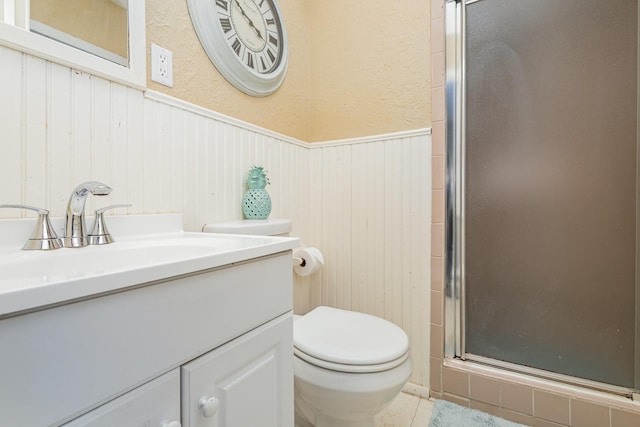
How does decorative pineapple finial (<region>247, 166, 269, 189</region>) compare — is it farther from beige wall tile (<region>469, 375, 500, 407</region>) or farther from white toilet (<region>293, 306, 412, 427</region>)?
beige wall tile (<region>469, 375, 500, 407</region>)

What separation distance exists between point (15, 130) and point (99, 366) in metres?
0.59

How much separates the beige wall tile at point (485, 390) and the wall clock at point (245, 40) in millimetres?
1528

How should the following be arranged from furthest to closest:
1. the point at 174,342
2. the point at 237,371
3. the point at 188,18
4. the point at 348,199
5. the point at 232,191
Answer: the point at 348,199
the point at 232,191
the point at 188,18
the point at 237,371
the point at 174,342

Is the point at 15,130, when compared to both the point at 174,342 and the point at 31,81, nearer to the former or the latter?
the point at 31,81

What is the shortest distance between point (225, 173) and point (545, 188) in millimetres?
1236

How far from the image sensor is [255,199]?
1.12 m

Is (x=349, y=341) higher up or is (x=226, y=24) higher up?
(x=226, y=24)

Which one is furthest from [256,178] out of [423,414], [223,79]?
[423,414]

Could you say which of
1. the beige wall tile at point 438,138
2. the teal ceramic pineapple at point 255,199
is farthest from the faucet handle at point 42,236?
the beige wall tile at point 438,138

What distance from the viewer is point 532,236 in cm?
118

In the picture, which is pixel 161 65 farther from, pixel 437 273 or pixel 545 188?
pixel 545 188

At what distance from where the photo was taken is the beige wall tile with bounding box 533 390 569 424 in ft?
3.59

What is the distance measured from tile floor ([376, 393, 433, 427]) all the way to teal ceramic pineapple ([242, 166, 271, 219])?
969 mm

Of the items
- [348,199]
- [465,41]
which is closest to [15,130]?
[348,199]
